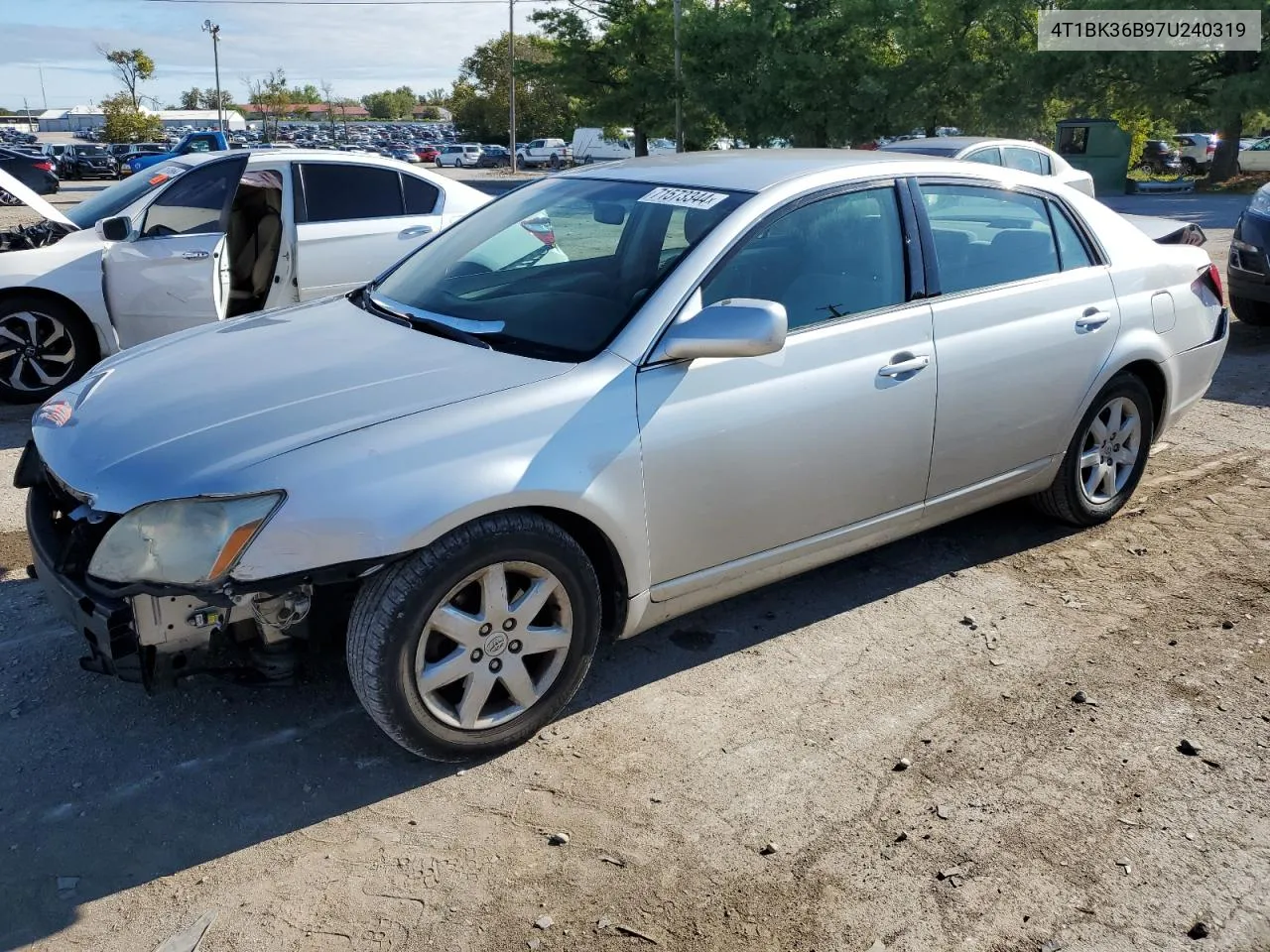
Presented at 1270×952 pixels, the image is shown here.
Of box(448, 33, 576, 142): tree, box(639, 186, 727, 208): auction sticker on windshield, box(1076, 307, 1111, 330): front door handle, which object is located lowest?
box(1076, 307, 1111, 330): front door handle

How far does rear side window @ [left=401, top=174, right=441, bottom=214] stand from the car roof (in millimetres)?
3510

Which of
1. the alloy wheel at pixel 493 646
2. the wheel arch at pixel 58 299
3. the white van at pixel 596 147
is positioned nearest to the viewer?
the alloy wheel at pixel 493 646

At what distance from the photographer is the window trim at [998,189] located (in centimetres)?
407

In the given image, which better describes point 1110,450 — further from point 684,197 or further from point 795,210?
point 684,197

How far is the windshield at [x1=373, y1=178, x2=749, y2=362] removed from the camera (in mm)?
3533

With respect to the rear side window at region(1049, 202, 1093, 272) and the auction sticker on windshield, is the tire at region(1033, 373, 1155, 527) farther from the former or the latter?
the auction sticker on windshield

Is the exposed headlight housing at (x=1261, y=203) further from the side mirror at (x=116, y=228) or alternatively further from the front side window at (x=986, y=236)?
the side mirror at (x=116, y=228)

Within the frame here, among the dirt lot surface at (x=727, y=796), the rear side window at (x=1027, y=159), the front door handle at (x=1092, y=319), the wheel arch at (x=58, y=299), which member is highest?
the rear side window at (x=1027, y=159)

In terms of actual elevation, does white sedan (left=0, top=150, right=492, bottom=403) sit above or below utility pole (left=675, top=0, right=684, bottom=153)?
below

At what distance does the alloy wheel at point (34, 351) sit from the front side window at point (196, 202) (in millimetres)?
835

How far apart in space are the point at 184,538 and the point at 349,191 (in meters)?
5.06

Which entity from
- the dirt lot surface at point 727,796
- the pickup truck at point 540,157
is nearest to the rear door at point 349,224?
the dirt lot surface at point 727,796

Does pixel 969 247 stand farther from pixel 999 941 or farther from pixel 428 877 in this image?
pixel 428 877

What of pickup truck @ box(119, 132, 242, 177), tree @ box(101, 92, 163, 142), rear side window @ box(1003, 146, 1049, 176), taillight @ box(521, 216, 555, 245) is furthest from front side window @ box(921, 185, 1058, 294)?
tree @ box(101, 92, 163, 142)
